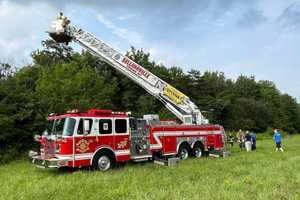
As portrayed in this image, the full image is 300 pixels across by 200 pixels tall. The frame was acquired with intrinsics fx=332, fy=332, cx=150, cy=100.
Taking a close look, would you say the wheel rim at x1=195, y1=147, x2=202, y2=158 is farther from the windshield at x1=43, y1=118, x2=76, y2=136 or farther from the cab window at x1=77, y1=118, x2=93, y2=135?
the windshield at x1=43, y1=118, x2=76, y2=136

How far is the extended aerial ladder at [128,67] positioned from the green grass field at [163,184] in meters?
5.71

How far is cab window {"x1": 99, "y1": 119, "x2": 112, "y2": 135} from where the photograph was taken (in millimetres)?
13281

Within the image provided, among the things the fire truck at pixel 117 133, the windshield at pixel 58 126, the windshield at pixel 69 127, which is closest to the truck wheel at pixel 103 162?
the fire truck at pixel 117 133

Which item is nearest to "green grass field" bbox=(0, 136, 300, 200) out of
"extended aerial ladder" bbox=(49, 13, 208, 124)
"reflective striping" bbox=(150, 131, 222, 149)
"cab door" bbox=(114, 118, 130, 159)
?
"cab door" bbox=(114, 118, 130, 159)

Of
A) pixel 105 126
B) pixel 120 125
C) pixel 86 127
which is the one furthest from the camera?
pixel 120 125

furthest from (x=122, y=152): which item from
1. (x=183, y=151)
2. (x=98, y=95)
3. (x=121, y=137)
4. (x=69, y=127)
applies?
(x=98, y=95)

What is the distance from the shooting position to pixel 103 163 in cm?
1321

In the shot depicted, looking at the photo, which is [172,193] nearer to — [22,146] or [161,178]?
[161,178]

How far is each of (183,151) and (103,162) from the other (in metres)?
5.20

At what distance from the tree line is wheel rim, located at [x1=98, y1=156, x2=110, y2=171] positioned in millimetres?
6149

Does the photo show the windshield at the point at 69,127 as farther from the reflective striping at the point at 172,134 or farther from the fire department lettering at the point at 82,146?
the reflective striping at the point at 172,134

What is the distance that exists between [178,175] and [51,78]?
14195 mm

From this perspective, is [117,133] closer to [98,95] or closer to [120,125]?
[120,125]

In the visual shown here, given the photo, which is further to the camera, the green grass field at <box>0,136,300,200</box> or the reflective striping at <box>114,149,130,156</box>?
the reflective striping at <box>114,149,130,156</box>
